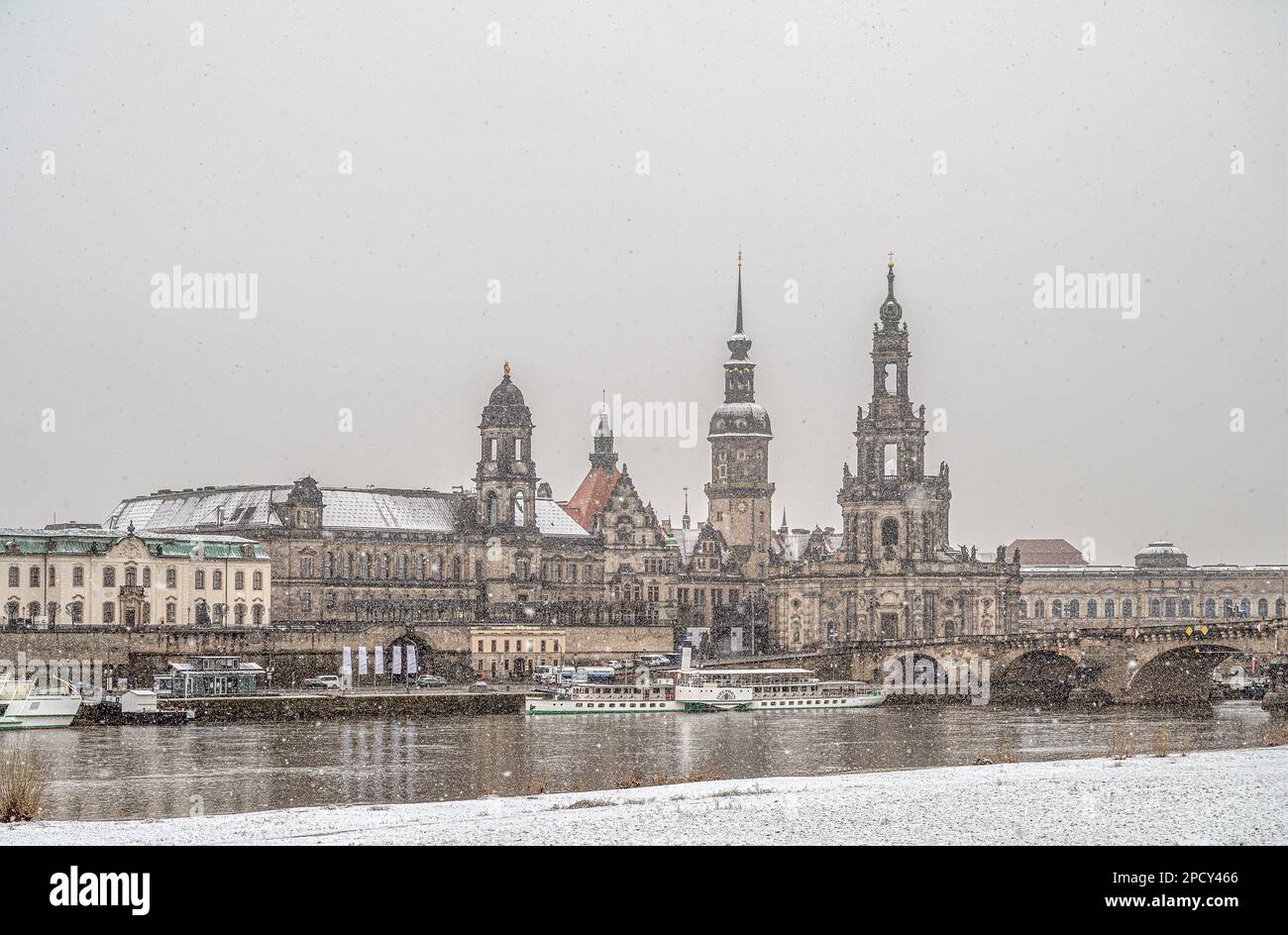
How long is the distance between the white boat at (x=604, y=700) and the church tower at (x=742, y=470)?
146 feet

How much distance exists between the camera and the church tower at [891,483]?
4946 inches

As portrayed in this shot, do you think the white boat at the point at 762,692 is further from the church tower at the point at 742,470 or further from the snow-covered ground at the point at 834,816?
the snow-covered ground at the point at 834,816

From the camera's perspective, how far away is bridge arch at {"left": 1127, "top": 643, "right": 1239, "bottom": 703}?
9488 cm

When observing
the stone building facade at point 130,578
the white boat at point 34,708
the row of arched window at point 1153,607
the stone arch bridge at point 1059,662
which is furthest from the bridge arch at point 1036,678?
the row of arched window at point 1153,607

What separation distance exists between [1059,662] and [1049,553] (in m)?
70.6

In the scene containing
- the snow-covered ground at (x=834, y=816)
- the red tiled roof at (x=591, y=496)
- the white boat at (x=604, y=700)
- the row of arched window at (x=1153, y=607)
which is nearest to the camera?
the snow-covered ground at (x=834, y=816)

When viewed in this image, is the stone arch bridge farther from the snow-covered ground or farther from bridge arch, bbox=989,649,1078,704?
the snow-covered ground

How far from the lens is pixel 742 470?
140m

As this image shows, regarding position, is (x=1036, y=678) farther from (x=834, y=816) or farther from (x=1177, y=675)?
(x=834, y=816)

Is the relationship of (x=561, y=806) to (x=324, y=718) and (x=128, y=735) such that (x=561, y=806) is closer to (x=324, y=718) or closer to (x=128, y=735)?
(x=128, y=735)

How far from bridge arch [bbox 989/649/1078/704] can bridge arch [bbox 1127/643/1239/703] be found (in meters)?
4.24

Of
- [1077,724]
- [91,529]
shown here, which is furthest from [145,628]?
[1077,724]

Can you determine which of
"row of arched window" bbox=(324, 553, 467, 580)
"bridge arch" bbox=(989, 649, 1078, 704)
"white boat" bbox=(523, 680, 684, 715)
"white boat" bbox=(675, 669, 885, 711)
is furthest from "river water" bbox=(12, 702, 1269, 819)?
"row of arched window" bbox=(324, 553, 467, 580)
